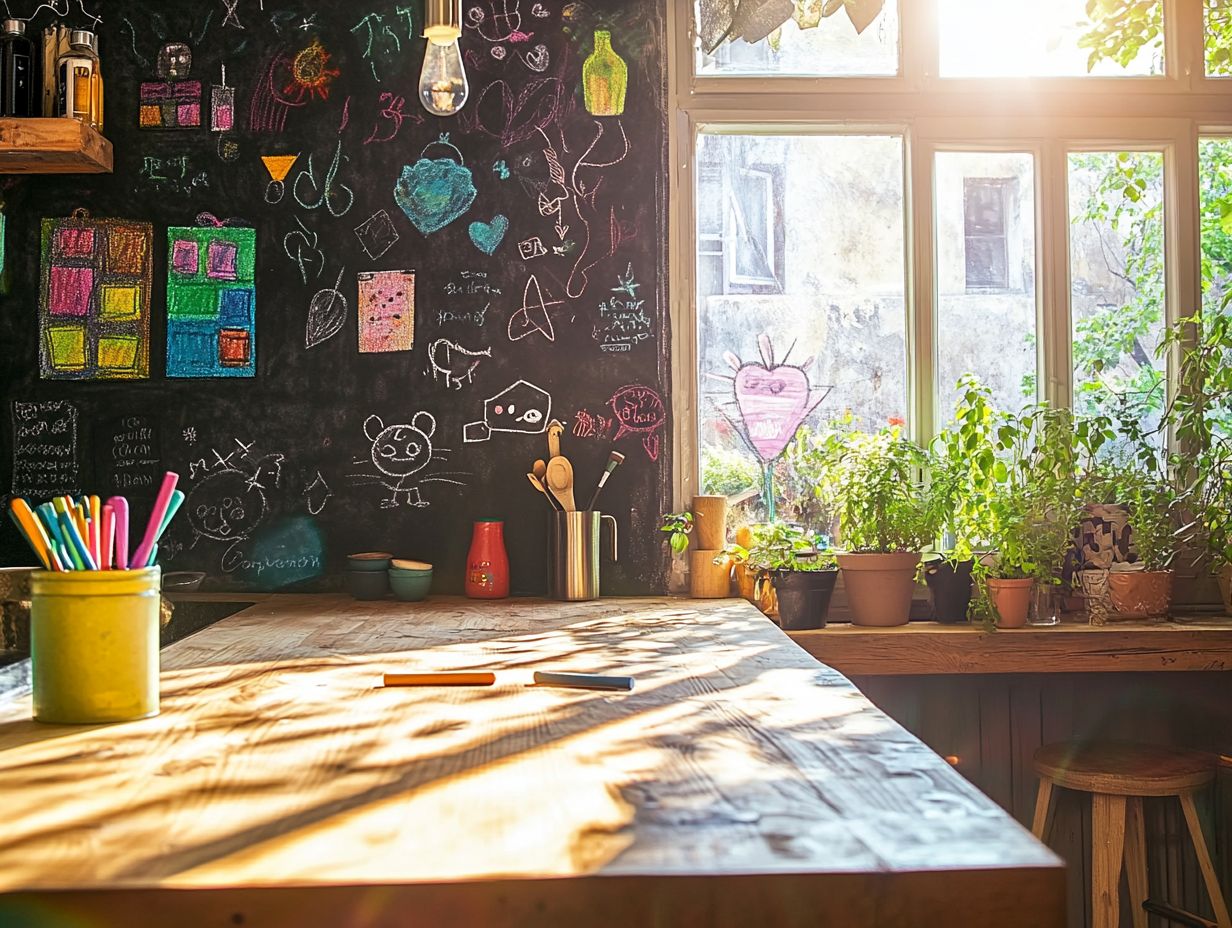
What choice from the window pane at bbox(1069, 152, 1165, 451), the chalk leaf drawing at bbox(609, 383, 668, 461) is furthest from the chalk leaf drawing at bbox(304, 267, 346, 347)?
the window pane at bbox(1069, 152, 1165, 451)

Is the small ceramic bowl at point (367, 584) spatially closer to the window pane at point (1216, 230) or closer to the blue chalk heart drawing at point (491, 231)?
the blue chalk heart drawing at point (491, 231)

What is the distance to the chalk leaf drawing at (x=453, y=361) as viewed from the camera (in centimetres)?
304

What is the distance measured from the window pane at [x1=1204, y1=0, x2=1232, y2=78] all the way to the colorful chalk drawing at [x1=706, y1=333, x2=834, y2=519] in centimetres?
142

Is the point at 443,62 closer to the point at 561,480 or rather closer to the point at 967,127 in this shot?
the point at 561,480

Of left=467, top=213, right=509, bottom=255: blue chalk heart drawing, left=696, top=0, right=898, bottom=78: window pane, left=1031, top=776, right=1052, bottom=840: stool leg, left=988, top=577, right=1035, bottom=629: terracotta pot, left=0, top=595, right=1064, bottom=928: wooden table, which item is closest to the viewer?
left=0, top=595, right=1064, bottom=928: wooden table

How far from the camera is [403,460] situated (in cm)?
303

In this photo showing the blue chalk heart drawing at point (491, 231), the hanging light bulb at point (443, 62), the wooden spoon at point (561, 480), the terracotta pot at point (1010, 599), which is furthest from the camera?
the blue chalk heart drawing at point (491, 231)

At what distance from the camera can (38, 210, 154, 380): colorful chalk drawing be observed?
3.01 metres

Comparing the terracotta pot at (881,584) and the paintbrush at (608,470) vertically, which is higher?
the paintbrush at (608,470)

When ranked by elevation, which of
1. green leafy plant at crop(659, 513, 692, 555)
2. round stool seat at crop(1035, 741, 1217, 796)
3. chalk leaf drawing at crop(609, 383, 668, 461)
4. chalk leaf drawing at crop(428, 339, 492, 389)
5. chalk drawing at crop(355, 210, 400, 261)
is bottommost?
round stool seat at crop(1035, 741, 1217, 796)

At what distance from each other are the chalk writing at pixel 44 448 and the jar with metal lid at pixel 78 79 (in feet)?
2.46

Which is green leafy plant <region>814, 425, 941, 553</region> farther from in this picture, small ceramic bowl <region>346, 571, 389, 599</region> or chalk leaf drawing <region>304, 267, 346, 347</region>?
chalk leaf drawing <region>304, 267, 346, 347</region>

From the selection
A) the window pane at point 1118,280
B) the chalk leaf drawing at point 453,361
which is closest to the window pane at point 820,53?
the window pane at point 1118,280

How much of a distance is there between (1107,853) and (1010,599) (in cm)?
62
